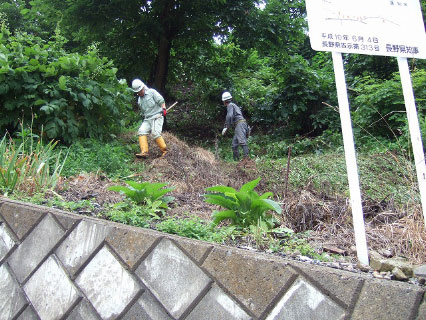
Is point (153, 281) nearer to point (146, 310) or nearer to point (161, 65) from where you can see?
point (146, 310)

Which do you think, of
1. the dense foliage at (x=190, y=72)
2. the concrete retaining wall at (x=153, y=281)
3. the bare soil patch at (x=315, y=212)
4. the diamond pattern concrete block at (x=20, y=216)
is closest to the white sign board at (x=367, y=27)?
the bare soil patch at (x=315, y=212)

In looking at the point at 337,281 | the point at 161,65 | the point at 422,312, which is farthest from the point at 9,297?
the point at 161,65

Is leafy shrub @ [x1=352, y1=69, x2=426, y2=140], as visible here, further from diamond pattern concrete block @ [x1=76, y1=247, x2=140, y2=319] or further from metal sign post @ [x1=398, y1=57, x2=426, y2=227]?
diamond pattern concrete block @ [x1=76, y1=247, x2=140, y2=319]

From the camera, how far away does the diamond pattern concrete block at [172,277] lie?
2092 mm

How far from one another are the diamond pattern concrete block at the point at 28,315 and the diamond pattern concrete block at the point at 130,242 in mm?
685

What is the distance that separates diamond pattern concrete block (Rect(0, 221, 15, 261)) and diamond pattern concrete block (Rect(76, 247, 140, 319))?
0.76m

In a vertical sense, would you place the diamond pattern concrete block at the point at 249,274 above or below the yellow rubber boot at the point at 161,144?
below

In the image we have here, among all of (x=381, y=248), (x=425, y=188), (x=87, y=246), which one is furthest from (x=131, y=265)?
(x=425, y=188)

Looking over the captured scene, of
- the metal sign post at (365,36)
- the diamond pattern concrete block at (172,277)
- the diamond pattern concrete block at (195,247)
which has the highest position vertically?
the metal sign post at (365,36)

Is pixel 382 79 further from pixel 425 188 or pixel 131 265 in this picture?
pixel 131 265

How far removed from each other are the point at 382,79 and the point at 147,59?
739 centimetres

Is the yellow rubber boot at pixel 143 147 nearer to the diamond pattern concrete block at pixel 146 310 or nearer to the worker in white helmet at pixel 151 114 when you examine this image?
the worker in white helmet at pixel 151 114

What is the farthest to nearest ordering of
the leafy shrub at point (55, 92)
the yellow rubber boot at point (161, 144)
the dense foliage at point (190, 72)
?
the yellow rubber boot at point (161, 144) < the dense foliage at point (190, 72) < the leafy shrub at point (55, 92)

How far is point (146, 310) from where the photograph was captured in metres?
2.18
